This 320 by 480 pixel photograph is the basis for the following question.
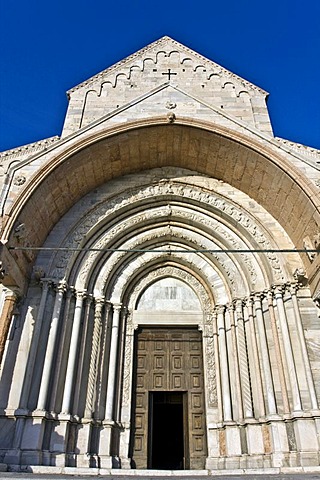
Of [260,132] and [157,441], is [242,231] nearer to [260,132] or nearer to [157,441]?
[260,132]

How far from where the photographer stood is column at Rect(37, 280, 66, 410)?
6535 millimetres

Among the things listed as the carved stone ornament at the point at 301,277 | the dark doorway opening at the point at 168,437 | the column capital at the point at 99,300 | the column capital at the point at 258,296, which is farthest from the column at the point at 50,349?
the carved stone ornament at the point at 301,277

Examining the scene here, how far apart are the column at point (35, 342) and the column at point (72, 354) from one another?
64cm

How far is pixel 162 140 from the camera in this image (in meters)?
8.77

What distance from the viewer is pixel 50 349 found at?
22.9 ft

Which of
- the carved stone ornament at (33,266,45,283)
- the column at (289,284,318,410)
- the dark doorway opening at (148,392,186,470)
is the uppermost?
the carved stone ornament at (33,266,45,283)

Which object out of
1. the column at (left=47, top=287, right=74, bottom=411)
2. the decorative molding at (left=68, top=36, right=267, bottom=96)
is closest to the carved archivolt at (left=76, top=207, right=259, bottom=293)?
the column at (left=47, top=287, right=74, bottom=411)

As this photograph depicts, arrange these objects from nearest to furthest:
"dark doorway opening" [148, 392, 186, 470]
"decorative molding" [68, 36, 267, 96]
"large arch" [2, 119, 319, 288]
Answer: "large arch" [2, 119, 319, 288] < "decorative molding" [68, 36, 267, 96] < "dark doorway opening" [148, 392, 186, 470]

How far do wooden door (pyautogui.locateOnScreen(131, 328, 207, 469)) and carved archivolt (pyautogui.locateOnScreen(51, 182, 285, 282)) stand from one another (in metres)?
2.29

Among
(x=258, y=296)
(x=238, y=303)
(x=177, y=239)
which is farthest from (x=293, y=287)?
(x=177, y=239)

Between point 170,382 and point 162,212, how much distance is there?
153 inches

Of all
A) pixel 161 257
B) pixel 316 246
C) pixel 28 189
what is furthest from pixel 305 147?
pixel 28 189

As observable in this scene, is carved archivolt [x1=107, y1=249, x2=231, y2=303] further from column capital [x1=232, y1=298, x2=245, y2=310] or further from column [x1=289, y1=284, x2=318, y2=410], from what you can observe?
column [x1=289, y1=284, x2=318, y2=410]

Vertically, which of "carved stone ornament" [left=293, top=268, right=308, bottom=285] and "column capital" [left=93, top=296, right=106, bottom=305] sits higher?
"carved stone ornament" [left=293, top=268, right=308, bottom=285]
